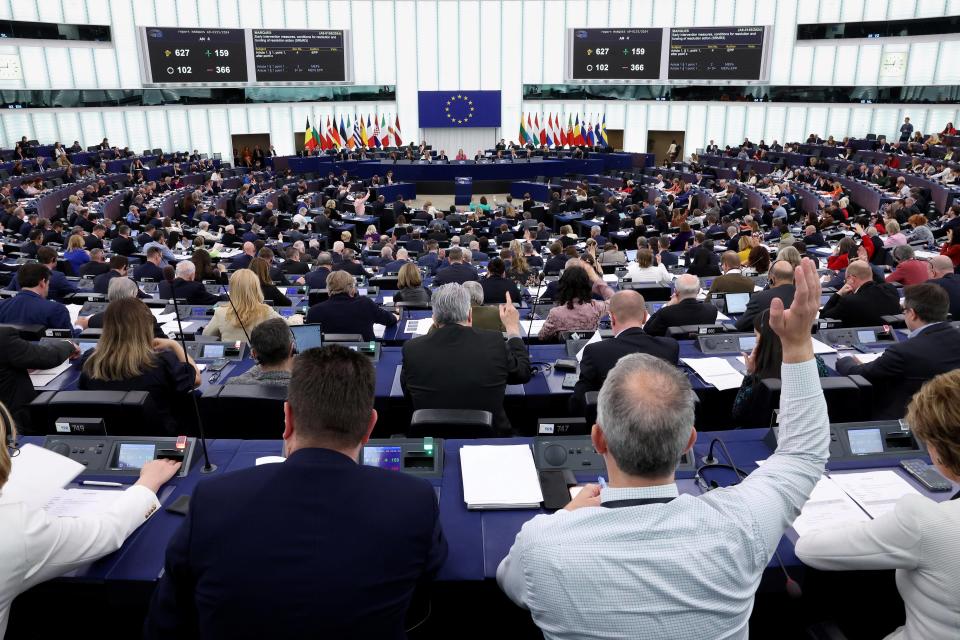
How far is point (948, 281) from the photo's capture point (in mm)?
5637

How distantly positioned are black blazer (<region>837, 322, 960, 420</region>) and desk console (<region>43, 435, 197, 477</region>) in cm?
344

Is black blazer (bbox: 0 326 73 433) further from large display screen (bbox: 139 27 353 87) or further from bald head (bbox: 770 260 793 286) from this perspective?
large display screen (bbox: 139 27 353 87)

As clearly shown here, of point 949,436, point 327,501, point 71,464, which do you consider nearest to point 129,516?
point 71,464

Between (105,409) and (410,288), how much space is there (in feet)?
13.0

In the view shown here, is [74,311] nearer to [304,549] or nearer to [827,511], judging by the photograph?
[304,549]

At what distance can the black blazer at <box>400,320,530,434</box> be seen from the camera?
3.40 metres

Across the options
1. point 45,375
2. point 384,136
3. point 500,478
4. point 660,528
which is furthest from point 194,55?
point 660,528

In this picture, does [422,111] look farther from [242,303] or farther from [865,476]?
[865,476]

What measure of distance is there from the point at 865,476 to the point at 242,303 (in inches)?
157

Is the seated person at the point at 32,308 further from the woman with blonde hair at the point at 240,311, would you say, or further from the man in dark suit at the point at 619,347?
the man in dark suit at the point at 619,347

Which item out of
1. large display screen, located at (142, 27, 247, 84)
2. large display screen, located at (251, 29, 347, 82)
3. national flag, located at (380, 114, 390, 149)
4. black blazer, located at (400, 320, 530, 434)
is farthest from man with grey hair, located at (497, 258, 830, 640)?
large display screen, located at (251, 29, 347, 82)

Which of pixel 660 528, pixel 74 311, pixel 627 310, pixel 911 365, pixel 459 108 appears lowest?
pixel 74 311

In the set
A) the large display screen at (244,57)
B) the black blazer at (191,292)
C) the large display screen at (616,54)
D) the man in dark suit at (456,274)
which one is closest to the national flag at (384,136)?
the large display screen at (244,57)

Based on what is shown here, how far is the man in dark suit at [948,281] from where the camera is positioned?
219 inches
